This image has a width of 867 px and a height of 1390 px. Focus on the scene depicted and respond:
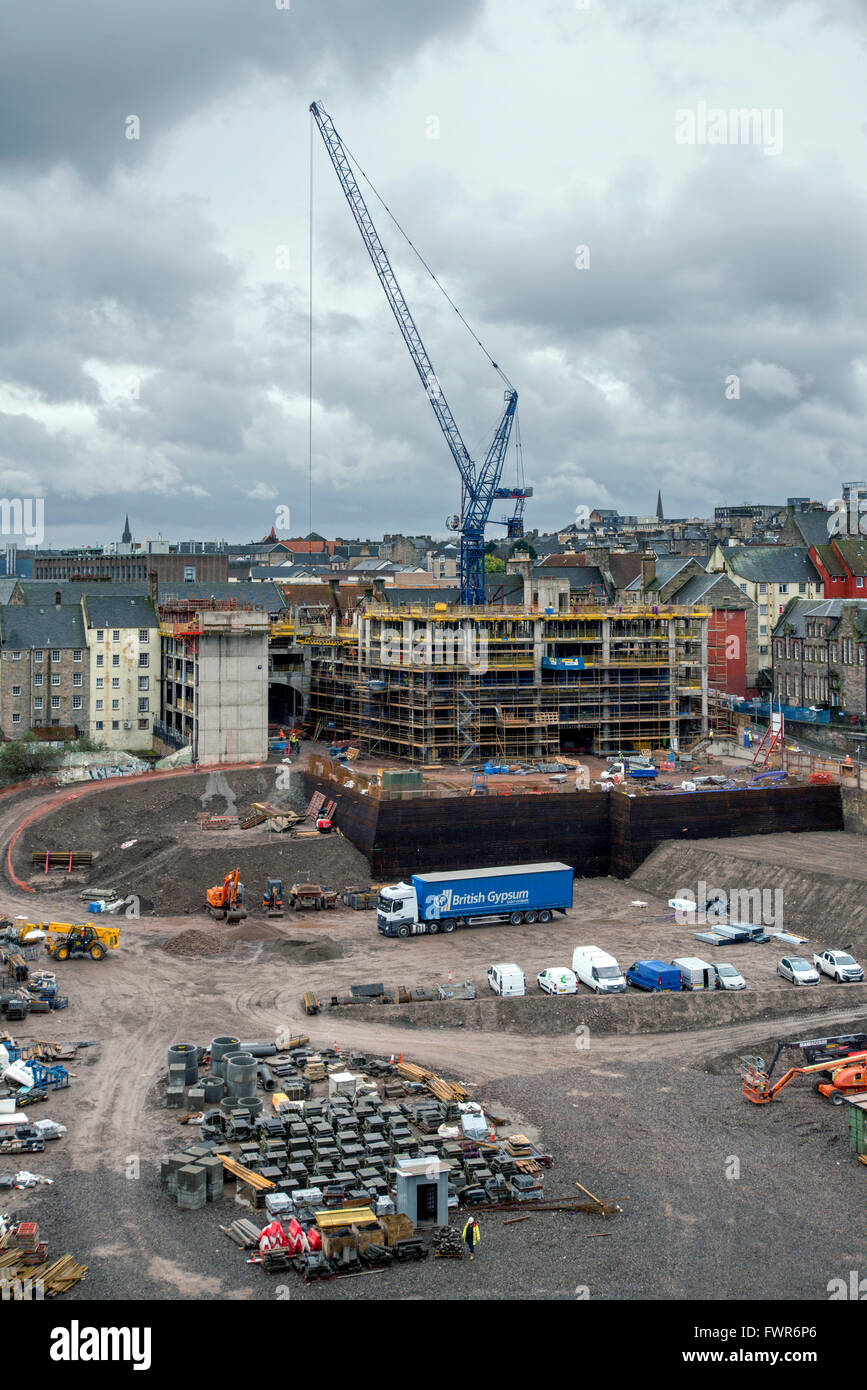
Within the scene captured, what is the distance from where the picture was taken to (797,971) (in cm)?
4478

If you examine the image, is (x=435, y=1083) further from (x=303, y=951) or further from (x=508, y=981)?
(x=303, y=951)

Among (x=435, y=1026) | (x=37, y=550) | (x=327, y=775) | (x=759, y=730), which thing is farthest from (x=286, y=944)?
(x=37, y=550)

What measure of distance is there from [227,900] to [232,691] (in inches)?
885

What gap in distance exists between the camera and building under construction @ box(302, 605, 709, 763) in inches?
2995

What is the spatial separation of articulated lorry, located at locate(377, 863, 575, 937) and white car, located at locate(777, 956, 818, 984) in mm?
11346

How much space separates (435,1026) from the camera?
4225 centimetres

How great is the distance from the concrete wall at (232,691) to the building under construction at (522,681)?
7768mm

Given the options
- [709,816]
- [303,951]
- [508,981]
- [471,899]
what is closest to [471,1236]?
[508,981]

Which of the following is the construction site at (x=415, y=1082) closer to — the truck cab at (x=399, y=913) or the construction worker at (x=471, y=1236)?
the construction worker at (x=471, y=1236)

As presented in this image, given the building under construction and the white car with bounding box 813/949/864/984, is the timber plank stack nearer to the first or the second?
the white car with bounding box 813/949/864/984

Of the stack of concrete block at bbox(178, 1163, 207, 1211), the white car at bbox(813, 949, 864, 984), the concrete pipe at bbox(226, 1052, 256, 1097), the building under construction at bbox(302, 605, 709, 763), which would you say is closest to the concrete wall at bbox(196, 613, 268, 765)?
the building under construction at bbox(302, 605, 709, 763)
